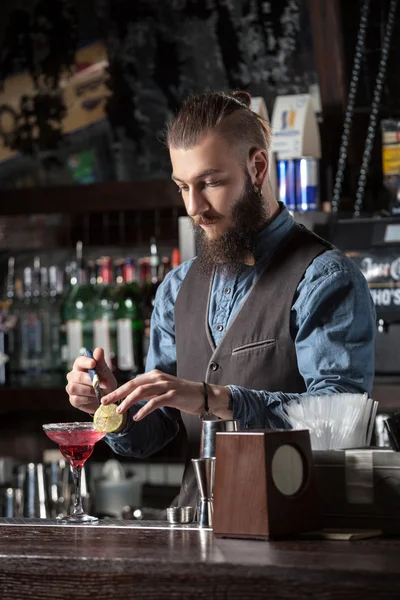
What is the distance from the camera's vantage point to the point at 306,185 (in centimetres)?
343

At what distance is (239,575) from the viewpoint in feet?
4.38

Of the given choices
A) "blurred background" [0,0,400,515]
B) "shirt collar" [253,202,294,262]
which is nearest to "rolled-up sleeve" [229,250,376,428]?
"shirt collar" [253,202,294,262]

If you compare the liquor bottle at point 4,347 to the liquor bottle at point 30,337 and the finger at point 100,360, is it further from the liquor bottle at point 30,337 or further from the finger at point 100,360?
the finger at point 100,360

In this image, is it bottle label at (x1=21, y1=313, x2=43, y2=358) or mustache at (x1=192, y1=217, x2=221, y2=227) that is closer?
mustache at (x1=192, y1=217, x2=221, y2=227)

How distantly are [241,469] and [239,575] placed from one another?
0.75 ft

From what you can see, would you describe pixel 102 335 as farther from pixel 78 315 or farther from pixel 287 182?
pixel 287 182

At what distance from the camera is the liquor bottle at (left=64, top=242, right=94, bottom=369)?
3.79m

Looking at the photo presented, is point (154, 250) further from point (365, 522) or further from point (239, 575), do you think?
point (239, 575)

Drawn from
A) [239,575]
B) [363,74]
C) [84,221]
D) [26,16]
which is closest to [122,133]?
[84,221]

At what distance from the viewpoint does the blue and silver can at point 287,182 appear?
3408mm

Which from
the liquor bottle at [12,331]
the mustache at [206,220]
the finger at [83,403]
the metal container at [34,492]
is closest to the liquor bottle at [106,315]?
the liquor bottle at [12,331]

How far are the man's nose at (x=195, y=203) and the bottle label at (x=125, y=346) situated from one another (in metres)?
1.60

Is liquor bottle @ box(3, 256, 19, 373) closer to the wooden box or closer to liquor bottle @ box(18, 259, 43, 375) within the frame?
liquor bottle @ box(18, 259, 43, 375)

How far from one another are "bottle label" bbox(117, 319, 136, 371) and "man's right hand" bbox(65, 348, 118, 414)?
170cm
